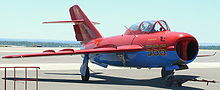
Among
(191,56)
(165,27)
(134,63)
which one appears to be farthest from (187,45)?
(134,63)

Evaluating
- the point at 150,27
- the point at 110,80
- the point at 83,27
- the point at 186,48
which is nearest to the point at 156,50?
the point at 186,48

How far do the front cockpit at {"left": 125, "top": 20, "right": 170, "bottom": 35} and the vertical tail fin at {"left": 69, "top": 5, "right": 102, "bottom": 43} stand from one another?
457cm

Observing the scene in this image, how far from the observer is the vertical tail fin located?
2036 centimetres

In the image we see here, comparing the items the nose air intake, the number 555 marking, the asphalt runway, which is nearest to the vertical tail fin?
the asphalt runway

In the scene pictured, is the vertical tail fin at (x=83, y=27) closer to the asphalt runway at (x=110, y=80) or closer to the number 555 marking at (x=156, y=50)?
the asphalt runway at (x=110, y=80)

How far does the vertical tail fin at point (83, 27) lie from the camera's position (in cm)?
2036

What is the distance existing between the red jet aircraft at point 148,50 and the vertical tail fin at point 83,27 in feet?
6.28

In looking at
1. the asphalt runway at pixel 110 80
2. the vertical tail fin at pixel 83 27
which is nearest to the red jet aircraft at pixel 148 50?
the asphalt runway at pixel 110 80

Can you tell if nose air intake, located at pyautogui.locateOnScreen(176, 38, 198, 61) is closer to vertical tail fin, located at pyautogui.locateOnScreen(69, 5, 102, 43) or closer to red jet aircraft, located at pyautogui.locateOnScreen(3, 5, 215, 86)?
red jet aircraft, located at pyautogui.locateOnScreen(3, 5, 215, 86)

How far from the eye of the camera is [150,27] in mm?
15328

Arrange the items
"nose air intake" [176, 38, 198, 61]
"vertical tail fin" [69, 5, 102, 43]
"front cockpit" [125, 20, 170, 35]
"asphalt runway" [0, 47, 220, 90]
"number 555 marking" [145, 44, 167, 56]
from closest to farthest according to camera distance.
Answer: "asphalt runway" [0, 47, 220, 90] → "nose air intake" [176, 38, 198, 61] → "number 555 marking" [145, 44, 167, 56] → "front cockpit" [125, 20, 170, 35] → "vertical tail fin" [69, 5, 102, 43]

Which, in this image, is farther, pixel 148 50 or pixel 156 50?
pixel 148 50

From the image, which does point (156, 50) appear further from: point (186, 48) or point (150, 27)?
point (150, 27)

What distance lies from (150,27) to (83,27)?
6.30 metres
